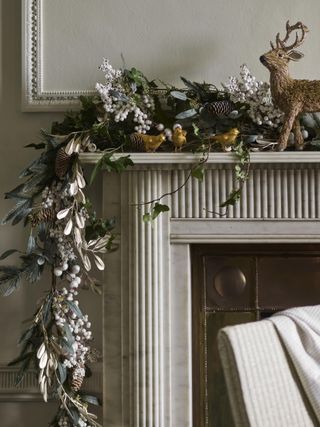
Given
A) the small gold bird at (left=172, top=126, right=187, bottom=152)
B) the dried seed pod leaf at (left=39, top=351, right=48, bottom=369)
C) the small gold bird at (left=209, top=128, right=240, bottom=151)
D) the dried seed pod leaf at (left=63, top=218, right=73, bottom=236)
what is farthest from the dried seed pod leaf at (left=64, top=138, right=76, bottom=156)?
the dried seed pod leaf at (left=39, top=351, right=48, bottom=369)

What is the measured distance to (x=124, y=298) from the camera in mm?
2416

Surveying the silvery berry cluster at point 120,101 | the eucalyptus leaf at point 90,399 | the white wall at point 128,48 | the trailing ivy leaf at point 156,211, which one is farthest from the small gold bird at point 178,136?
the eucalyptus leaf at point 90,399

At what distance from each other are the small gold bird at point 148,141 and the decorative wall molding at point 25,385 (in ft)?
2.66

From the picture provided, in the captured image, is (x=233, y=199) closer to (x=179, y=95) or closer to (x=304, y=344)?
(x=179, y=95)

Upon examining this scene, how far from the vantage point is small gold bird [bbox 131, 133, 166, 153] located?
7.58 ft

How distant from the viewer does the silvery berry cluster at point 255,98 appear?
2365 millimetres

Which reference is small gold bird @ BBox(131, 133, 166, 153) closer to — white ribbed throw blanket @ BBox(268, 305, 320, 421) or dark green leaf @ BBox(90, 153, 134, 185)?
dark green leaf @ BBox(90, 153, 134, 185)

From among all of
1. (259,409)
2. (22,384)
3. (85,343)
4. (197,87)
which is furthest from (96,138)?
(259,409)

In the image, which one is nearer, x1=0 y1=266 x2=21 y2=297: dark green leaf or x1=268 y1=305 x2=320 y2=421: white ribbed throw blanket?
x1=268 y1=305 x2=320 y2=421: white ribbed throw blanket

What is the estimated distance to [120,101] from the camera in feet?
7.72

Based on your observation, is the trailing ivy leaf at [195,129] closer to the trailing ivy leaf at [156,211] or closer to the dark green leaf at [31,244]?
the trailing ivy leaf at [156,211]

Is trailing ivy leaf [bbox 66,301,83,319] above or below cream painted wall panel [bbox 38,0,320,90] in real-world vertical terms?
below

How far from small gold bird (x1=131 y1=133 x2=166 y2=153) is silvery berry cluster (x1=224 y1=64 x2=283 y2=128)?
0.30 metres

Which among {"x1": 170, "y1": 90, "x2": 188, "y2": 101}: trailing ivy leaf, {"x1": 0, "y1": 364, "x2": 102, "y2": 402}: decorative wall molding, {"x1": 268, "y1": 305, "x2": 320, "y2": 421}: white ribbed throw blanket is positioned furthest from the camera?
{"x1": 0, "y1": 364, "x2": 102, "y2": 402}: decorative wall molding
